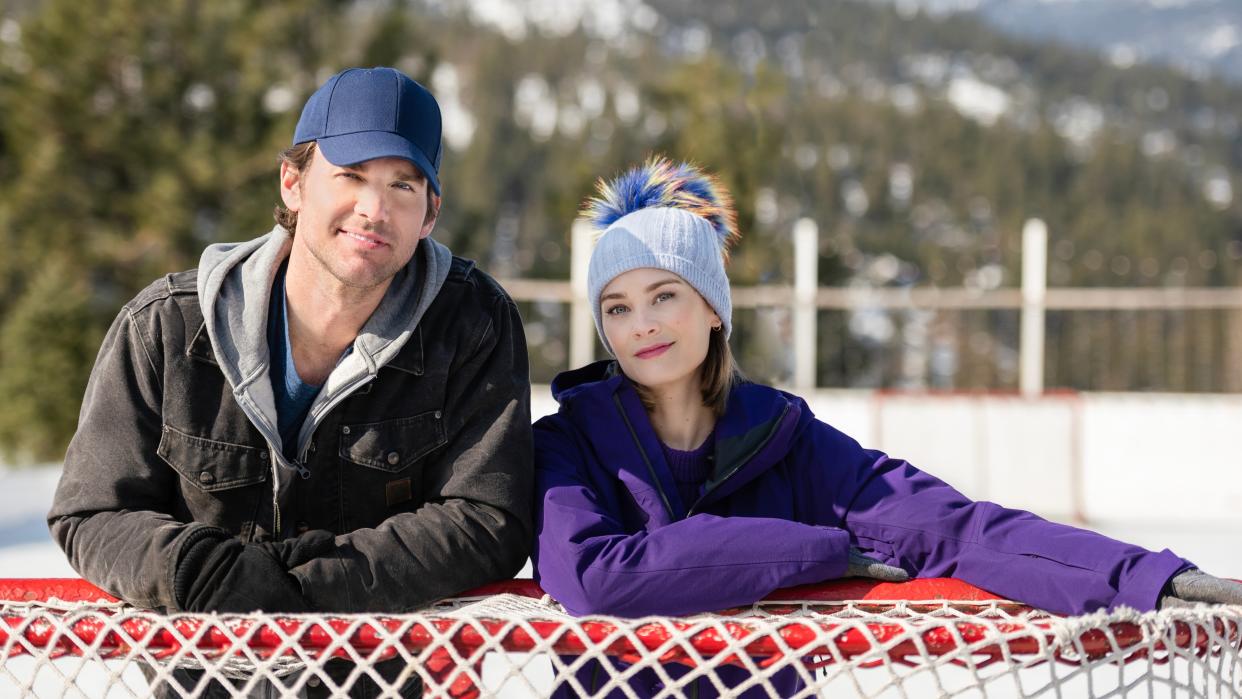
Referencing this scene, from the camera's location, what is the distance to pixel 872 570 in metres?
1.74

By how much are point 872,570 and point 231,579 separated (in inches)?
34.5

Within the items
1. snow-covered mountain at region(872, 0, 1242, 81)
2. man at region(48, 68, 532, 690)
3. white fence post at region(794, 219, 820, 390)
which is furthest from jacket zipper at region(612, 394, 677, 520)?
snow-covered mountain at region(872, 0, 1242, 81)

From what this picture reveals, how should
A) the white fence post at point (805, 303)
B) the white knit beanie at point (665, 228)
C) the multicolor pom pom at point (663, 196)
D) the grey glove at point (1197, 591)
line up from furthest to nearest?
the white fence post at point (805, 303), the multicolor pom pom at point (663, 196), the white knit beanie at point (665, 228), the grey glove at point (1197, 591)

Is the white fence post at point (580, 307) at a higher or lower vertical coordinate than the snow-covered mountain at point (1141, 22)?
lower

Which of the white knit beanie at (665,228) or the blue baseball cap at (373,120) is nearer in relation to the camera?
the blue baseball cap at (373,120)

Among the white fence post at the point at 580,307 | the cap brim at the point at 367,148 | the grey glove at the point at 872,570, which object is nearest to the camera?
the grey glove at the point at 872,570

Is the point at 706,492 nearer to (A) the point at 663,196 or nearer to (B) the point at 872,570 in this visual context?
(B) the point at 872,570

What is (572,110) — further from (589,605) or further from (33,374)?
(589,605)

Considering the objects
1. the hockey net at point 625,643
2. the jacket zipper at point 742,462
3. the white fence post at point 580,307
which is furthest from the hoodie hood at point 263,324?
the white fence post at point 580,307

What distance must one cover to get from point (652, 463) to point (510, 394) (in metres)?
0.25

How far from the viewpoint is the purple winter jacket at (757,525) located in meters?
1.66

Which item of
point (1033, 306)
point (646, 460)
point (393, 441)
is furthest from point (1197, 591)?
point (1033, 306)

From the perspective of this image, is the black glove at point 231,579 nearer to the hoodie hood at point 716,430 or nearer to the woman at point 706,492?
the woman at point 706,492

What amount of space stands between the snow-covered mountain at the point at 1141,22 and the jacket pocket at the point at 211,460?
582 feet
